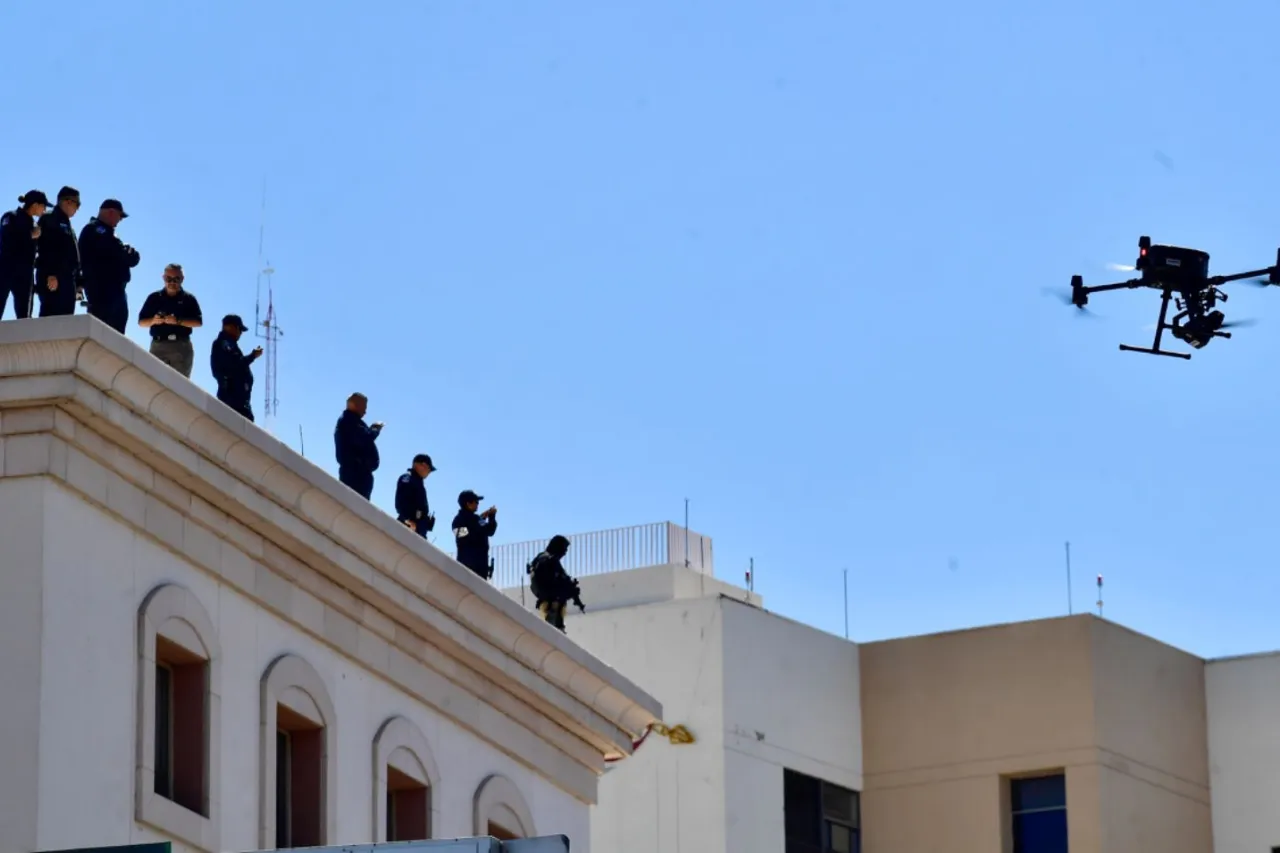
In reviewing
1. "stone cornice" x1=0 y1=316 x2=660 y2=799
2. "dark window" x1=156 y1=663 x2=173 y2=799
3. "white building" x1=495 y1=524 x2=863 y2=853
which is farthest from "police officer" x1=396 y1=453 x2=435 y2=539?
"white building" x1=495 y1=524 x2=863 y2=853

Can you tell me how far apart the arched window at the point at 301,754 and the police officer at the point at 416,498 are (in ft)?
10.8

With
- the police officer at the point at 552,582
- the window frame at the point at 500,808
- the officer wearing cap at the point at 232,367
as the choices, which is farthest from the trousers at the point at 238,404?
the police officer at the point at 552,582

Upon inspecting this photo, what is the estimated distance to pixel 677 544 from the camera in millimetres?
55469

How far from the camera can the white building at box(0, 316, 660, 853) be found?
91.1 ft

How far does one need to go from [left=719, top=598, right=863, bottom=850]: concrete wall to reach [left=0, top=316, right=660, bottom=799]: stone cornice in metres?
11.4

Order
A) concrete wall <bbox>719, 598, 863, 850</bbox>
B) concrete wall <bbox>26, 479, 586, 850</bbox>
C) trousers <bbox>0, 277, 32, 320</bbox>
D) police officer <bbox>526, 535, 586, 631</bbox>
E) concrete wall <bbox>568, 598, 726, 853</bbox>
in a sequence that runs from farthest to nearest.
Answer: concrete wall <bbox>719, 598, 863, 850</bbox> < concrete wall <bbox>568, 598, 726, 853</bbox> < police officer <bbox>526, 535, 586, 631</bbox> < trousers <bbox>0, 277, 32, 320</bbox> < concrete wall <bbox>26, 479, 586, 850</bbox>

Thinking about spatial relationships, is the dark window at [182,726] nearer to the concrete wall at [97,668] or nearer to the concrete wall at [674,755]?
the concrete wall at [97,668]

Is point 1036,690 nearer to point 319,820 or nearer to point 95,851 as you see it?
point 319,820

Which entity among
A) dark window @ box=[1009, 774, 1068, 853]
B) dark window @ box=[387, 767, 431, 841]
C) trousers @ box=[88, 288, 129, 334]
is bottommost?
dark window @ box=[387, 767, 431, 841]

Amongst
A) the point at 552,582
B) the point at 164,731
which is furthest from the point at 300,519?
the point at 552,582

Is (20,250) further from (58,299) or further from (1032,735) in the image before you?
(1032,735)

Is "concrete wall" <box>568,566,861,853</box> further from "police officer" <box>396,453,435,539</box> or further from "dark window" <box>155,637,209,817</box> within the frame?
"dark window" <box>155,637,209,817</box>

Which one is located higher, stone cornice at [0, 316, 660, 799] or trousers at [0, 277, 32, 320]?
trousers at [0, 277, 32, 320]

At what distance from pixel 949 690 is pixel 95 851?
108ft
